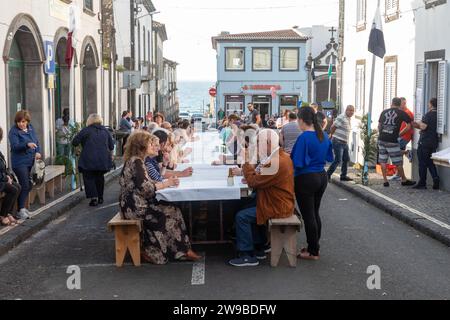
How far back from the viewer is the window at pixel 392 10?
723 inches

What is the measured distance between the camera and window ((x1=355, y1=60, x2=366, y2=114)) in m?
21.5

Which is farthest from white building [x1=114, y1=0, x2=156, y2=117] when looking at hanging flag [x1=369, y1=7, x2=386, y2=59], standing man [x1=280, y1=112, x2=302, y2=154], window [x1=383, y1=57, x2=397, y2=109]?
standing man [x1=280, y1=112, x2=302, y2=154]

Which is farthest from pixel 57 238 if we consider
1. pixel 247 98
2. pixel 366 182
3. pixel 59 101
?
pixel 247 98

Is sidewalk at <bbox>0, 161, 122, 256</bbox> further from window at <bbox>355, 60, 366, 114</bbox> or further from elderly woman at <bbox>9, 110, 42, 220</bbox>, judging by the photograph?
window at <bbox>355, 60, 366, 114</bbox>

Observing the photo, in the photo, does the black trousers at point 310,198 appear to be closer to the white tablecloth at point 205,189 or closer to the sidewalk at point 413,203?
the white tablecloth at point 205,189

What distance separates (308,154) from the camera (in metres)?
8.30

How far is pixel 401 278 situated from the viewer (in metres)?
7.55

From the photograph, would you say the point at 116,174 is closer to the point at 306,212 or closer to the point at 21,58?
the point at 21,58

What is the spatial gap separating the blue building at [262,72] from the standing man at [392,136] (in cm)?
4569

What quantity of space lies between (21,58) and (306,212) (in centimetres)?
1043

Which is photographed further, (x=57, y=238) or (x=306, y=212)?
(x=57, y=238)

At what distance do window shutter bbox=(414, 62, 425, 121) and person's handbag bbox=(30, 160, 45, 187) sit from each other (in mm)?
8458

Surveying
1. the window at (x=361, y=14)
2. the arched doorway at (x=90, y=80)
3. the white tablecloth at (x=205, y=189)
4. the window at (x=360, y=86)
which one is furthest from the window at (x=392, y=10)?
the white tablecloth at (x=205, y=189)

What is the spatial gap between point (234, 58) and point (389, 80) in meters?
43.5
